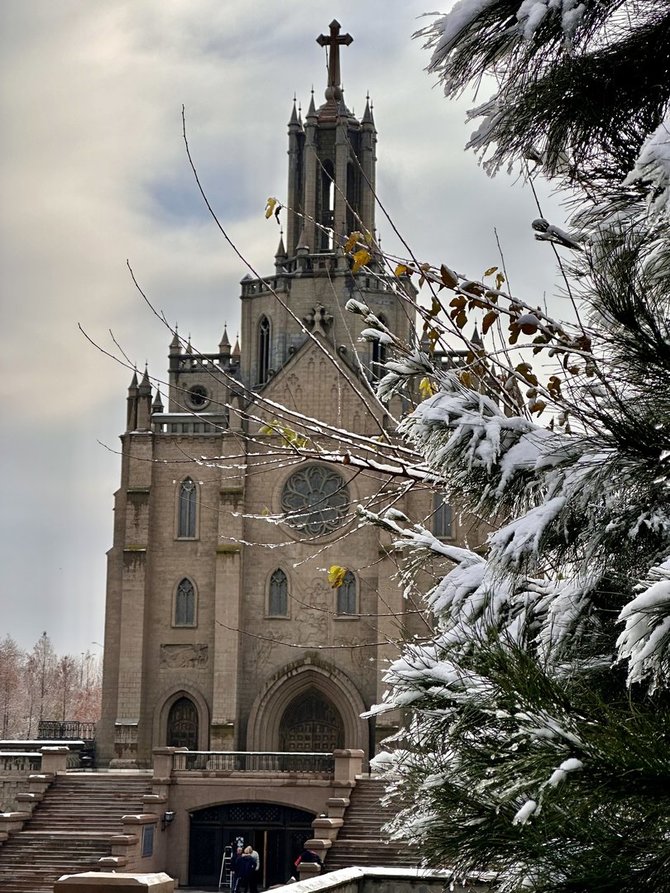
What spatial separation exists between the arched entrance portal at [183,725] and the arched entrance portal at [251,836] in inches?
264

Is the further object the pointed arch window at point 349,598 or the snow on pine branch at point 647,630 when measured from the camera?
the pointed arch window at point 349,598

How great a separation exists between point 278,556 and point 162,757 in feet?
32.1

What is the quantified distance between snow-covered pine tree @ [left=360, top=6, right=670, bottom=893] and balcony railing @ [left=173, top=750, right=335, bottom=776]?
31.6 metres

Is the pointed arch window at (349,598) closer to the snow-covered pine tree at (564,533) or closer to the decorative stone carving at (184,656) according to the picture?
the decorative stone carving at (184,656)

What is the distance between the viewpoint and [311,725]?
141 feet

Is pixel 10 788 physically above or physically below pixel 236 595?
below

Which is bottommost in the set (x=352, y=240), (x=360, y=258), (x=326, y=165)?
(x=360, y=258)

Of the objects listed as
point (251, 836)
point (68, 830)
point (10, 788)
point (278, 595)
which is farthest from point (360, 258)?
point (278, 595)

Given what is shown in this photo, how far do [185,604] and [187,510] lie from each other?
3129mm

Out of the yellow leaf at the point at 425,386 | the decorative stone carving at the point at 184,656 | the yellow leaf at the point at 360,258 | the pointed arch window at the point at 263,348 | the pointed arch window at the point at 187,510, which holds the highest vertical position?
the pointed arch window at the point at 263,348

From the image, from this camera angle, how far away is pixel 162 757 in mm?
35688

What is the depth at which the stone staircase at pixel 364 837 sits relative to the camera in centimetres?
2759

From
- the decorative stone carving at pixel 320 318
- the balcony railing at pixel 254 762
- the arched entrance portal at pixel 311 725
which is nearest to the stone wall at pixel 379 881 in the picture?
the balcony railing at pixel 254 762

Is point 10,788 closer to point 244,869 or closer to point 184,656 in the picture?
point 184,656
